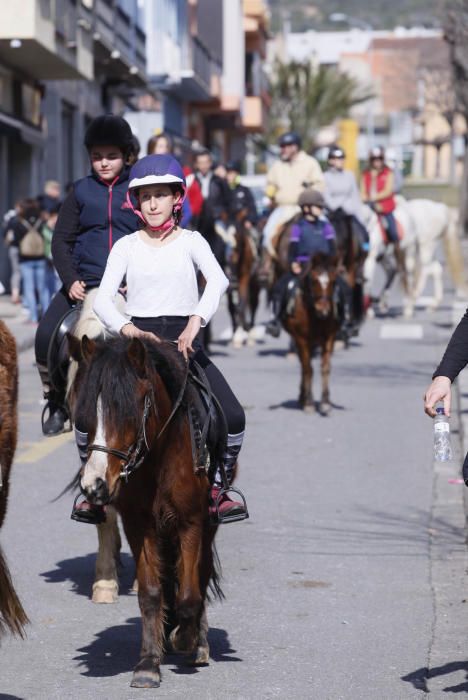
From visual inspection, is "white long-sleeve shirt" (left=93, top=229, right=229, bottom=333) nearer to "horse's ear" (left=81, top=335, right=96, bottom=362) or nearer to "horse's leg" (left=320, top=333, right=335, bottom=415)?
"horse's ear" (left=81, top=335, right=96, bottom=362)

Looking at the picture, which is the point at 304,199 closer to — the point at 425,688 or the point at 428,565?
the point at 428,565

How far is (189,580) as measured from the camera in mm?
6320

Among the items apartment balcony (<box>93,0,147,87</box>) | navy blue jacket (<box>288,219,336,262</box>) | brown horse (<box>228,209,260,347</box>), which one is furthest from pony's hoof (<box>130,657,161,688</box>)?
apartment balcony (<box>93,0,147,87</box>)

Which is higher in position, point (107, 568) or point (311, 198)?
point (311, 198)

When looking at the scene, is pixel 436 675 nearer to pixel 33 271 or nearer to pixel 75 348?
pixel 75 348

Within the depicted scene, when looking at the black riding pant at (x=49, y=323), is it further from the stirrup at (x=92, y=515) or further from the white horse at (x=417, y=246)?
the white horse at (x=417, y=246)

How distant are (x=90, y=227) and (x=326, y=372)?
692 cm

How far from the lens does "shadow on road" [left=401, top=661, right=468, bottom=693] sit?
629cm

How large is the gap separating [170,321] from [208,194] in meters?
13.1

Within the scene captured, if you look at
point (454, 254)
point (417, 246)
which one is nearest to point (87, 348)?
point (454, 254)

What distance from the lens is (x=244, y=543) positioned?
9.30m

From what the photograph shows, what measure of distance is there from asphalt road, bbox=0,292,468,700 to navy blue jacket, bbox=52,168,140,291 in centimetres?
158

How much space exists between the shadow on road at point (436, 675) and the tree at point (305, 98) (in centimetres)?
7617

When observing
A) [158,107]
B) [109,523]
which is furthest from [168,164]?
[158,107]
